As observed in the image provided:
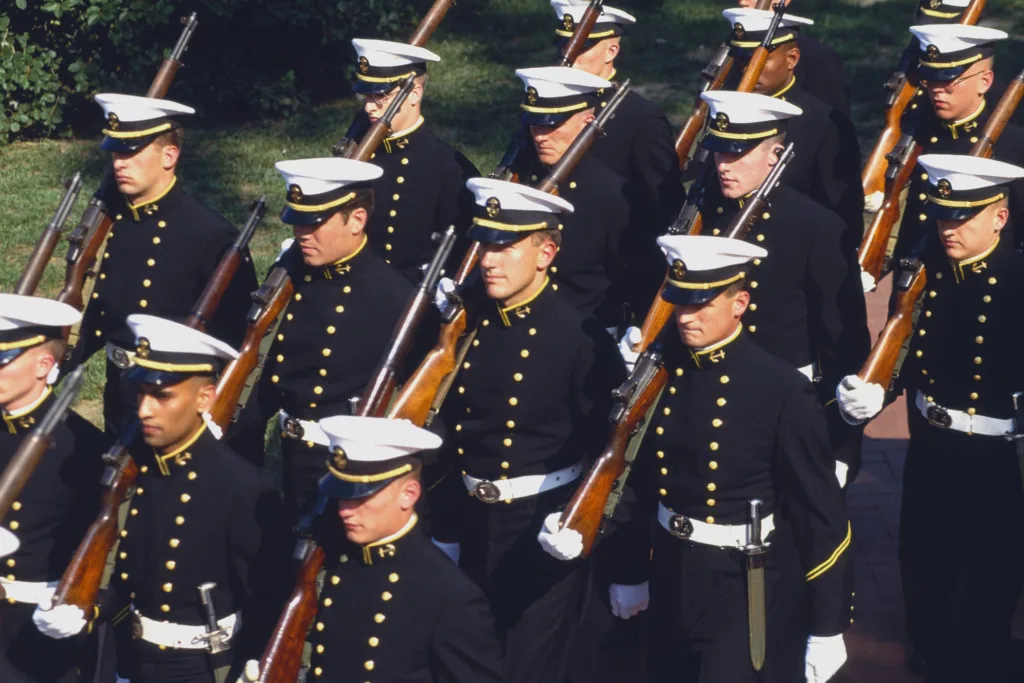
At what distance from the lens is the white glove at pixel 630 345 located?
21.4ft

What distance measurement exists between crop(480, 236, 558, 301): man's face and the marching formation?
0.01 meters

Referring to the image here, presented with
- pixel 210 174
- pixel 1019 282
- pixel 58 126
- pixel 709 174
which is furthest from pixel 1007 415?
pixel 58 126

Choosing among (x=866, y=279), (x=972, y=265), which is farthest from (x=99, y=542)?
(x=866, y=279)

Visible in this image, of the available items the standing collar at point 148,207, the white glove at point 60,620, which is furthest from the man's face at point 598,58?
the white glove at point 60,620

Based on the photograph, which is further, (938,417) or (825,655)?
(938,417)

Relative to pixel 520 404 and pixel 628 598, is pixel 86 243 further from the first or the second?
pixel 628 598

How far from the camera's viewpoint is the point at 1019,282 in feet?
20.1

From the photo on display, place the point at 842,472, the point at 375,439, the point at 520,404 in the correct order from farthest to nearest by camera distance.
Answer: the point at 842,472 → the point at 520,404 → the point at 375,439

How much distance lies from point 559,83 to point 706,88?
143 centimetres

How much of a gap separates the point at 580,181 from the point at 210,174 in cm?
582

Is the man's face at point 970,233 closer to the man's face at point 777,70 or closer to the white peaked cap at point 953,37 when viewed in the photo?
the white peaked cap at point 953,37

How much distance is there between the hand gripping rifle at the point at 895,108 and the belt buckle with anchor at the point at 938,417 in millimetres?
2133

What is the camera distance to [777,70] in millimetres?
7941

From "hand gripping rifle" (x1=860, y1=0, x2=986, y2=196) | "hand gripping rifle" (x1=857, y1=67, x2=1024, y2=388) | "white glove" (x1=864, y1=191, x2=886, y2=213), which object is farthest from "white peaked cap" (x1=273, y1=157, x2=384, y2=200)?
"hand gripping rifle" (x1=860, y1=0, x2=986, y2=196)
